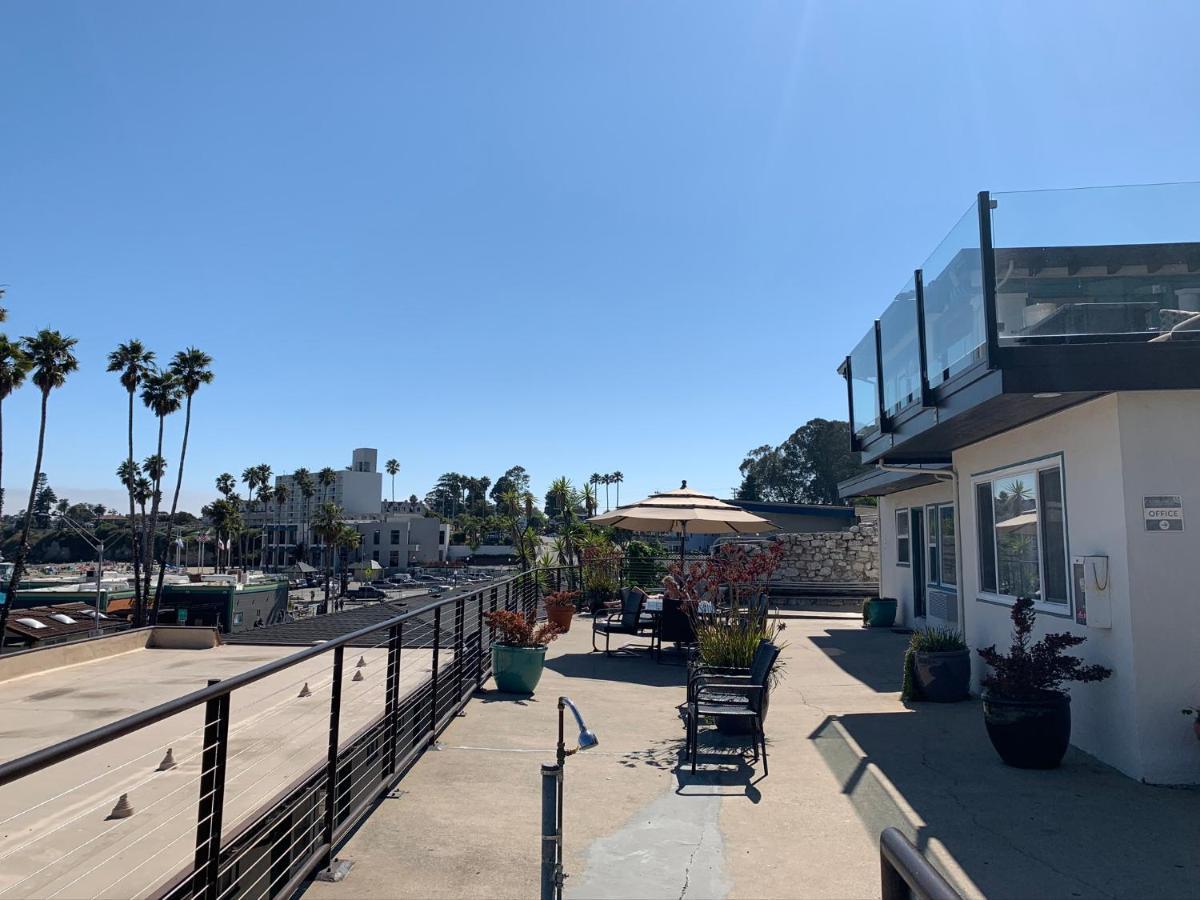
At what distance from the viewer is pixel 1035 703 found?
18.1 feet

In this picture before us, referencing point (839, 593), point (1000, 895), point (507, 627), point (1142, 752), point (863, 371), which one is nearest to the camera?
point (1000, 895)

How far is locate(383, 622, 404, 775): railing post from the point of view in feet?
16.7

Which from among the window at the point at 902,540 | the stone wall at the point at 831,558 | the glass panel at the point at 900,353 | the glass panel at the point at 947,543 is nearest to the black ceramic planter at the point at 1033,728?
the glass panel at the point at 900,353

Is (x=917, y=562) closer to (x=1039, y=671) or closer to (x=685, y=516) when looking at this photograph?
(x=685, y=516)

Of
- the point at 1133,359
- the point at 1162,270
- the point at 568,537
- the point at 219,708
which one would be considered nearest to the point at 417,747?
the point at 219,708

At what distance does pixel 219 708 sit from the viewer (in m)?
2.94

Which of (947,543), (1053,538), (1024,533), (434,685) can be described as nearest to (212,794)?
(434,685)

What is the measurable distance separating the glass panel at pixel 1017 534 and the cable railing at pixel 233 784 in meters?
4.99

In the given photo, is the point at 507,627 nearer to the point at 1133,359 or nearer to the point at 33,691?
the point at 1133,359

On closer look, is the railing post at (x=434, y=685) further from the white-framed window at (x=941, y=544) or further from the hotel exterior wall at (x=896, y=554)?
the hotel exterior wall at (x=896, y=554)

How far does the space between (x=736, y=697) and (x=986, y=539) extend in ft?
11.8

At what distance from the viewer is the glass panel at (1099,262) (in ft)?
18.8

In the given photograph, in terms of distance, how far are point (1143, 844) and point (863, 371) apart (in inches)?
242

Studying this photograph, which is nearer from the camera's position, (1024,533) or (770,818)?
(770,818)
